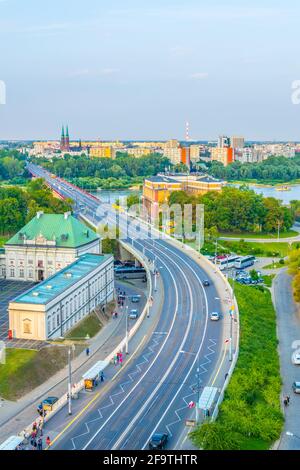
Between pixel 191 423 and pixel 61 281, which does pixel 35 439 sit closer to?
pixel 191 423

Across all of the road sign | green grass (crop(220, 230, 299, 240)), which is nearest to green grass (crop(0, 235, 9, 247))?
green grass (crop(220, 230, 299, 240))

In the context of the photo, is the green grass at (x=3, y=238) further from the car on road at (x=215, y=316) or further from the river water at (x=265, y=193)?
the river water at (x=265, y=193)

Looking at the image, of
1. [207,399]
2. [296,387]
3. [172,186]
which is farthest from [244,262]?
[172,186]

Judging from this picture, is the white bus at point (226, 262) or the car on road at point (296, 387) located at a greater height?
the white bus at point (226, 262)

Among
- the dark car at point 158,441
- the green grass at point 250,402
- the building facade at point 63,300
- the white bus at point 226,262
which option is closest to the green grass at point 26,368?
the building facade at point 63,300

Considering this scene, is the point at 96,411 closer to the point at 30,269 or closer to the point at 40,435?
the point at 40,435

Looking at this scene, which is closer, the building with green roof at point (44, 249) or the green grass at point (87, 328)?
the green grass at point (87, 328)

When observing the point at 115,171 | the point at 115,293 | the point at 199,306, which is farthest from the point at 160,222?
the point at 115,171
